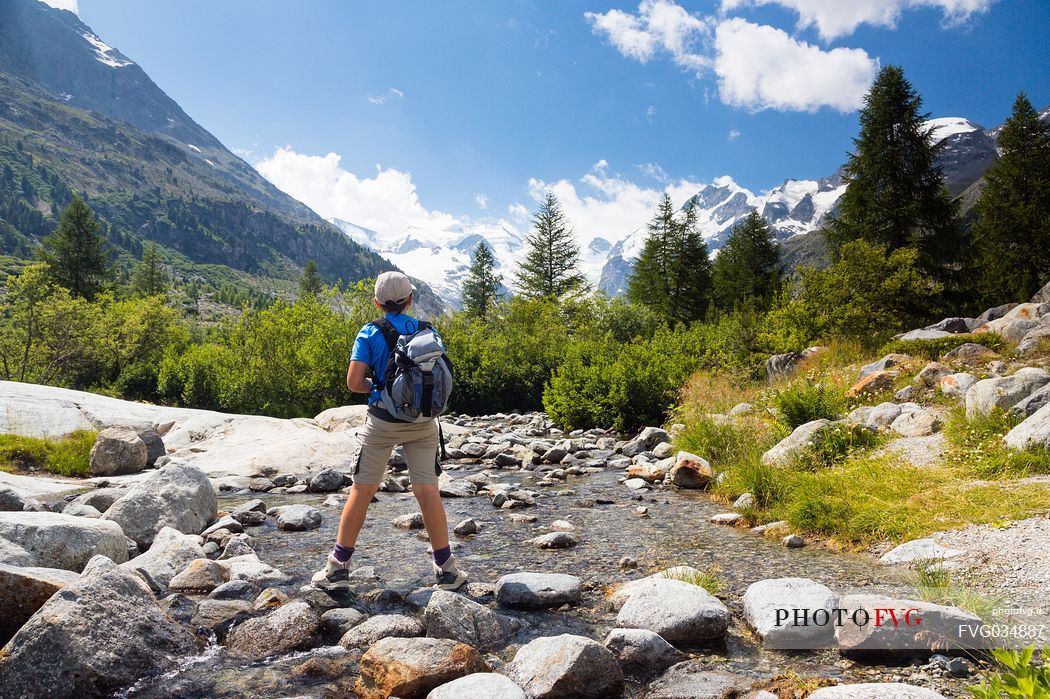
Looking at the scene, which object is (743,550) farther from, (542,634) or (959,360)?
(959,360)

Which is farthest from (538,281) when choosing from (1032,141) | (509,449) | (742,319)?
(509,449)

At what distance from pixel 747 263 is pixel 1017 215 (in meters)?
22.1

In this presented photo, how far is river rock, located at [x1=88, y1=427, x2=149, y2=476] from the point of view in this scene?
10.9 m

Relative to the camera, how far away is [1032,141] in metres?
34.7

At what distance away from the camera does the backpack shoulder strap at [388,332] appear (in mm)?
4703

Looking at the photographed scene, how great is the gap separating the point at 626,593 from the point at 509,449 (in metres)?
9.36

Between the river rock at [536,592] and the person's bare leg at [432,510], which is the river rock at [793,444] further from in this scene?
the person's bare leg at [432,510]

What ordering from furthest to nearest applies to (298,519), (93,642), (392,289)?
(298,519) → (392,289) → (93,642)

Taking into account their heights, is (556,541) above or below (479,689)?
below

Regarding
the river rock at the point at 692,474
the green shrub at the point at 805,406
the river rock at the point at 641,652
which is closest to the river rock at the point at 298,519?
the river rock at the point at 641,652

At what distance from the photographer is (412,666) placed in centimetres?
322

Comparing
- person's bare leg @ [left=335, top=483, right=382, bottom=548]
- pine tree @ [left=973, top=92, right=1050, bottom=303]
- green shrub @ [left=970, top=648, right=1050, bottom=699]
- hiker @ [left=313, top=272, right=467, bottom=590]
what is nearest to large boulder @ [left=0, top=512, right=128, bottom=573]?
hiker @ [left=313, top=272, right=467, bottom=590]

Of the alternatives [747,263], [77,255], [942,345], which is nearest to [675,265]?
[747,263]

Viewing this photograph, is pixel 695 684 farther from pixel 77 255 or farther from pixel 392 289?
pixel 77 255
